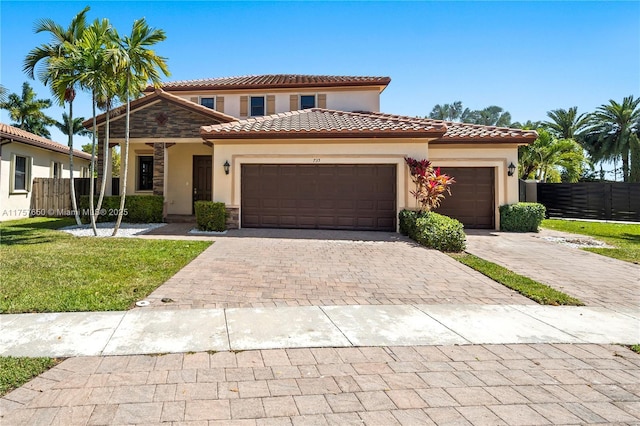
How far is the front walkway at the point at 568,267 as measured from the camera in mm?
5523

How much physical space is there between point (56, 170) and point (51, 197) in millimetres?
3028

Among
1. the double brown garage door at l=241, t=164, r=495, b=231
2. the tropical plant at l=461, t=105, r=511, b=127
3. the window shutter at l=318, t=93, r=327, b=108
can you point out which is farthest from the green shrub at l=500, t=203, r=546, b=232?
the tropical plant at l=461, t=105, r=511, b=127

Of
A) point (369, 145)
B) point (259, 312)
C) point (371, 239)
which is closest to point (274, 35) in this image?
point (369, 145)

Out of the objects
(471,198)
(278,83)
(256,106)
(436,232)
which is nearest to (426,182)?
(436,232)

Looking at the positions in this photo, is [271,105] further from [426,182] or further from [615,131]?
[615,131]

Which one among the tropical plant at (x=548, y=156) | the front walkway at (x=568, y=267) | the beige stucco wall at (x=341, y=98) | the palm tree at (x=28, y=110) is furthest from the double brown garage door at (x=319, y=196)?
the palm tree at (x=28, y=110)

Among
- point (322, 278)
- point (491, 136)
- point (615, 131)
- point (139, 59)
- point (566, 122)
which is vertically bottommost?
point (322, 278)

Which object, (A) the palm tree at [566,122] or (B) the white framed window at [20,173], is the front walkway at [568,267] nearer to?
(B) the white framed window at [20,173]

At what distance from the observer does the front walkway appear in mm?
5523

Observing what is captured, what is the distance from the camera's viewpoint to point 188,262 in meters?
7.11

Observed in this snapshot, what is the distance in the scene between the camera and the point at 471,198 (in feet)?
43.0

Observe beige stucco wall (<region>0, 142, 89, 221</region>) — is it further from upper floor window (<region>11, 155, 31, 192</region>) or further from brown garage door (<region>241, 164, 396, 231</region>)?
brown garage door (<region>241, 164, 396, 231</region>)

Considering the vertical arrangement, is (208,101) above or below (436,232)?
above

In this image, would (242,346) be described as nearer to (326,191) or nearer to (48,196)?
(326,191)
